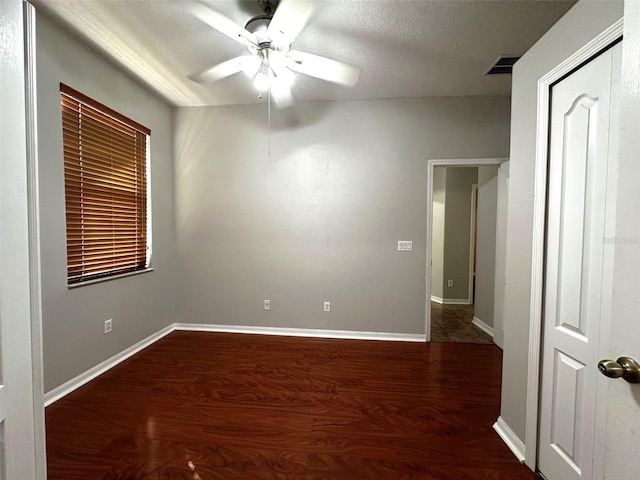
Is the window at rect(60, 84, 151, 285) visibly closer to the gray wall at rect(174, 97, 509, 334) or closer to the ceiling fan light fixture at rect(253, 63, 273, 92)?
the gray wall at rect(174, 97, 509, 334)

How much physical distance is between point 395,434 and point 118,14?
3410 millimetres

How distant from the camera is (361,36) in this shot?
6.79ft

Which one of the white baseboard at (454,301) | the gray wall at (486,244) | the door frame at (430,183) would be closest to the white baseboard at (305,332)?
the door frame at (430,183)

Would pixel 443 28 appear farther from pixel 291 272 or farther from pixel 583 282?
pixel 291 272

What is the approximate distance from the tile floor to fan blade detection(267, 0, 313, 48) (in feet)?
10.9

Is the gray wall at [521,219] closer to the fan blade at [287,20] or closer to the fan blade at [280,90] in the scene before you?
the fan blade at [287,20]

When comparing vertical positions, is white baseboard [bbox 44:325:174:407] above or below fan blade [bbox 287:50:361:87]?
below

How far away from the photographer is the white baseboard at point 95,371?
203cm

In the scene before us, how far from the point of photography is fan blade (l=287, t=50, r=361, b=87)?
1801 mm

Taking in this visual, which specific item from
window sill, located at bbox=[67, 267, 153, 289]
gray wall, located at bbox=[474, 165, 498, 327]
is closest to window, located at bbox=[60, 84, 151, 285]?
window sill, located at bbox=[67, 267, 153, 289]

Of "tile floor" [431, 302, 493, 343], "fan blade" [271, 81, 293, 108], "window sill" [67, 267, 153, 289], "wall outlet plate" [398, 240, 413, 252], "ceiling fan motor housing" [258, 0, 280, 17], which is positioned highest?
"ceiling fan motor housing" [258, 0, 280, 17]

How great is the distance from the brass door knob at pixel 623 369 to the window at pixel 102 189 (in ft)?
10.1

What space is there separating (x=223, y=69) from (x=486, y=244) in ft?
11.2

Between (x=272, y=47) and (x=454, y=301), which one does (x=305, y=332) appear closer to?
(x=272, y=47)
